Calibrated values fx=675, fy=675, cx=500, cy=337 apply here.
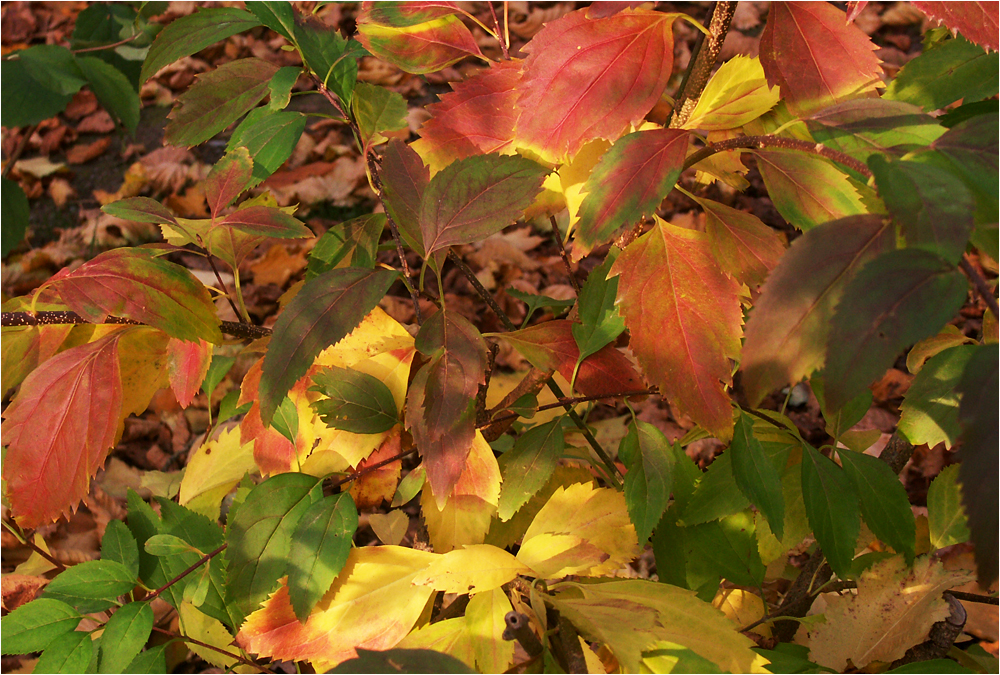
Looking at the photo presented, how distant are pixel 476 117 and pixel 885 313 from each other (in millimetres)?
436

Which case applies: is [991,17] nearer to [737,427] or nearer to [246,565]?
[737,427]

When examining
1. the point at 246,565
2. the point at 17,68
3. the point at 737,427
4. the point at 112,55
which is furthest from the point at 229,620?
the point at 112,55

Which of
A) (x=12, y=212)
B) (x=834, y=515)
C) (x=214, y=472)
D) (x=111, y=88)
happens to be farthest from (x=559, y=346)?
(x=12, y=212)

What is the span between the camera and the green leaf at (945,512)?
30.5 inches

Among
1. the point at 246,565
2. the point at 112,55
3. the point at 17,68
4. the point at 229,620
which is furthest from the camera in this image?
the point at 112,55

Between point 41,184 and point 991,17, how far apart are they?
261 centimetres

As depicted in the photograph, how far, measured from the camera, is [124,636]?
0.69m

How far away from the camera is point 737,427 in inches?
27.7

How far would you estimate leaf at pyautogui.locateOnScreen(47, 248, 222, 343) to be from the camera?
0.61 m

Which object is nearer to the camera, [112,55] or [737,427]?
[737,427]

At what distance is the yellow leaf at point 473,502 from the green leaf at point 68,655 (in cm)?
40

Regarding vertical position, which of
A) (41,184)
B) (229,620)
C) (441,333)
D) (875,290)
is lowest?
(229,620)

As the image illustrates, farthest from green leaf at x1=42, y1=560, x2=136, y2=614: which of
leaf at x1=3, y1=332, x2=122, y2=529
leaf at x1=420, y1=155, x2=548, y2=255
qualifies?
leaf at x1=420, y1=155, x2=548, y2=255

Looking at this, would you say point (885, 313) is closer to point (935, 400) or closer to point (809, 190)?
point (809, 190)
